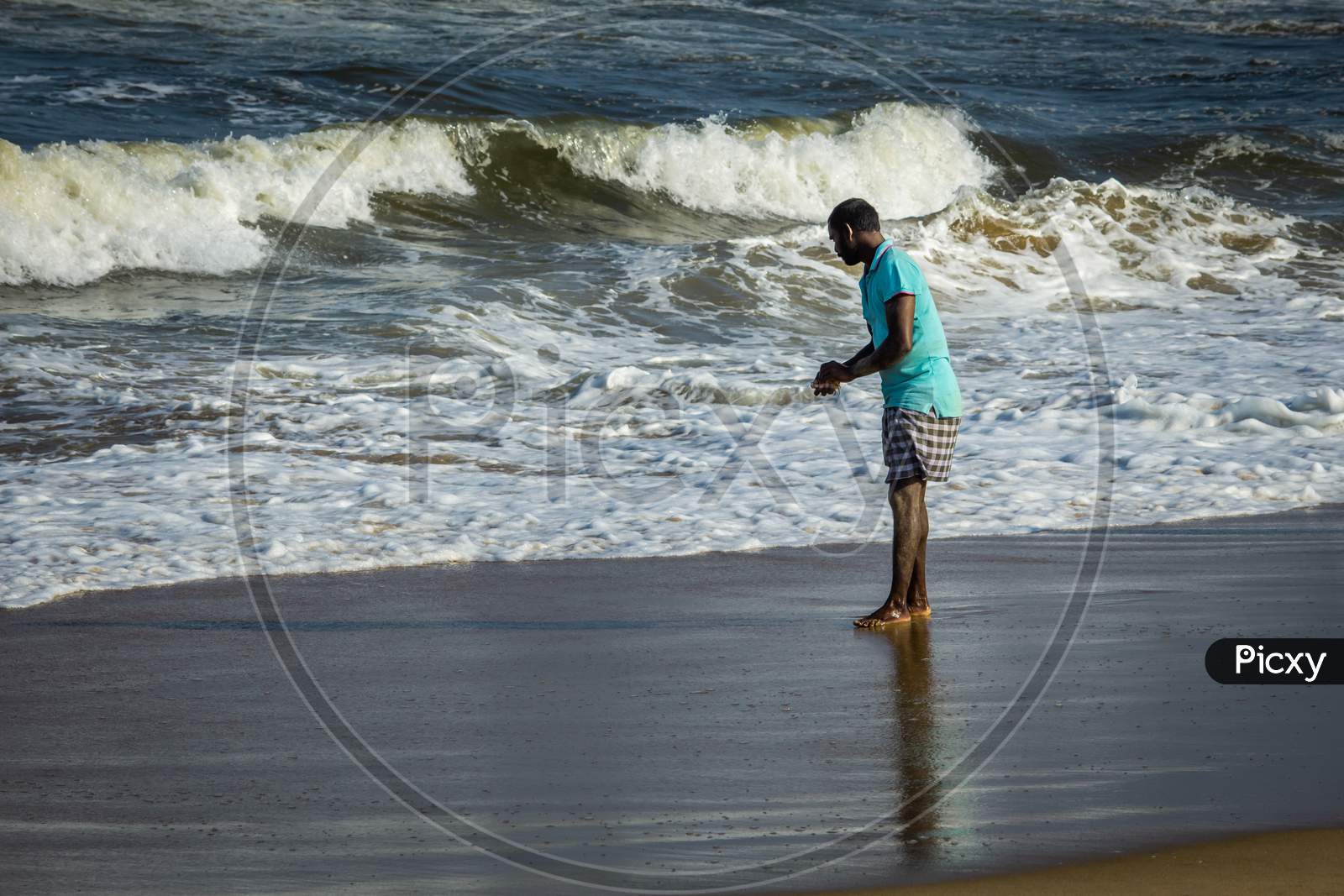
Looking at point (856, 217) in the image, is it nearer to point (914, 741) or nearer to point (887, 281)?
point (887, 281)

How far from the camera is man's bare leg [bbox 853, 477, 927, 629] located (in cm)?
481

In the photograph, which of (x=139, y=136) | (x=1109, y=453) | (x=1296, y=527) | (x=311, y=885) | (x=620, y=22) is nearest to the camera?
(x=311, y=885)

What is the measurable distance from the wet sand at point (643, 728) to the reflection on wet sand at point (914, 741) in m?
0.01

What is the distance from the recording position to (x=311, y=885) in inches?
113

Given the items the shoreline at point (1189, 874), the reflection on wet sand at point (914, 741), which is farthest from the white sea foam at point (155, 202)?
the shoreline at point (1189, 874)

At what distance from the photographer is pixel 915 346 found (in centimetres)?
484

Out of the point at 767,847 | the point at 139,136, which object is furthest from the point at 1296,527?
the point at 139,136

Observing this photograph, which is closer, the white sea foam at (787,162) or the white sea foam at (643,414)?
the white sea foam at (643,414)

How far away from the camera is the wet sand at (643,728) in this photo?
120 inches

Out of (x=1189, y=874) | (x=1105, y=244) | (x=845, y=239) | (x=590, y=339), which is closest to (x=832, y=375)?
(x=845, y=239)

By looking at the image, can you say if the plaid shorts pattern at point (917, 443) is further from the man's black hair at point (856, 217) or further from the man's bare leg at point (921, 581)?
the man's black hair at point (856, 217)

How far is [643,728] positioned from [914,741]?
727 millimetres

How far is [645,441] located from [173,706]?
4.51 meters

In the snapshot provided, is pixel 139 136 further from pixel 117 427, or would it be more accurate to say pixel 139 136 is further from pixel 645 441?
pixel 645 441
